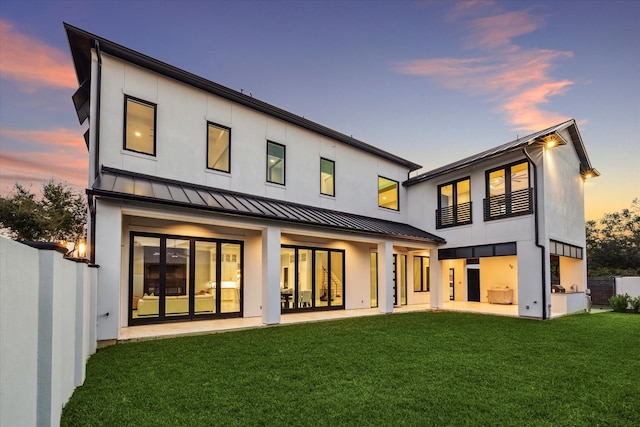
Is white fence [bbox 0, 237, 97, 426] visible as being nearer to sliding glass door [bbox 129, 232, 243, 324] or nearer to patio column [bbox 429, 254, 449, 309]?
sliding glass door [bbox 129, 232, 243, 324]

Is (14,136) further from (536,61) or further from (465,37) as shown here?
(536,61)

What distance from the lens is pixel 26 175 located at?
84.7 ft

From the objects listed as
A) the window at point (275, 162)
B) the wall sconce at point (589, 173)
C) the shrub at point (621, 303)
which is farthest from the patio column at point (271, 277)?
the wall sconce at point (589, 173)

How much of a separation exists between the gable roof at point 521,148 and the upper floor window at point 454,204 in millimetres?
876

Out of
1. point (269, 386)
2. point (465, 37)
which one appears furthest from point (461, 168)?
point (269, 386)

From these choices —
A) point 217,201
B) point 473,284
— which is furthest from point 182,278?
Result: point 473,284

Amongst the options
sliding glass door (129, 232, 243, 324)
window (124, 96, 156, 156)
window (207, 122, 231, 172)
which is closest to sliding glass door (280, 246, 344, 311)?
sliding glass door (129, 232, 243, 324)

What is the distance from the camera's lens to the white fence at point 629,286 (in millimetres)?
16906

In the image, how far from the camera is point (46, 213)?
2580 cm

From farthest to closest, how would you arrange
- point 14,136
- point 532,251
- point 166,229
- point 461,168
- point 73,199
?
point 73,199 < point 14,136 < point 461,168 < point 532,251 < point 166,229

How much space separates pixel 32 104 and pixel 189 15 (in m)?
9.11

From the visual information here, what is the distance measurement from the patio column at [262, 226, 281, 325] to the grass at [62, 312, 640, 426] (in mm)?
1533

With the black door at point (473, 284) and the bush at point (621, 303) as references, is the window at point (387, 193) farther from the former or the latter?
the bush at point (621, 303)

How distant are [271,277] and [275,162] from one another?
4642 mm
